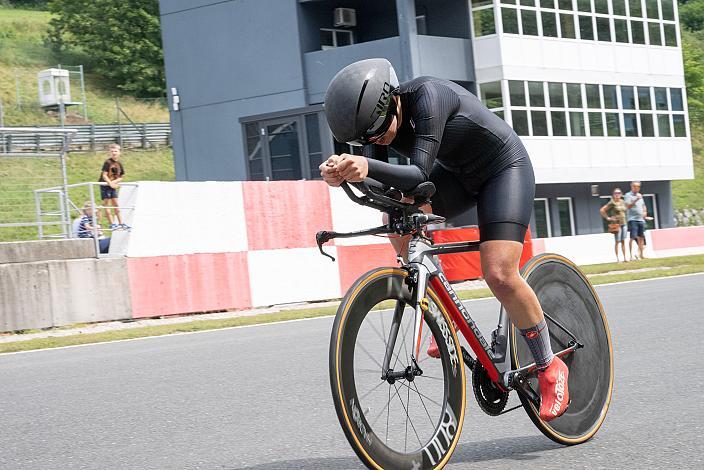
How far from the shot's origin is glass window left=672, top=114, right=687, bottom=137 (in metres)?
42.5

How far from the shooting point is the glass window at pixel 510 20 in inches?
1404

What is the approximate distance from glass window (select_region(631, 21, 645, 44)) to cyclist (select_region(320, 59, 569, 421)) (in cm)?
3750

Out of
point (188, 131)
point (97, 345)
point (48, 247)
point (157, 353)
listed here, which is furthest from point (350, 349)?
point (188, 131)

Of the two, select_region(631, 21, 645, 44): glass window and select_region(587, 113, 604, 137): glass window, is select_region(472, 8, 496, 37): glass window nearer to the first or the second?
select_region(587, 113, 604, 137): glass window

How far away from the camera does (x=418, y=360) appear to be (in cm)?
469

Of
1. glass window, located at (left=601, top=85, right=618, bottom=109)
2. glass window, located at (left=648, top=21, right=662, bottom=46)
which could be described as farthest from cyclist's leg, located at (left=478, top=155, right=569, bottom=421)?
glass window, located at (left=648, top=21, right=662, bottom=46)

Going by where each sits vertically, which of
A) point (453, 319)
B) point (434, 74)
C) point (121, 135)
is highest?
point (121, 135)

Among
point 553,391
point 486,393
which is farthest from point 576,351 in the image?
point 486,393

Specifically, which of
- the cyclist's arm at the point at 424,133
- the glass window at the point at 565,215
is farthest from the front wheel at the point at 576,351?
the glass window at the point at 565,215

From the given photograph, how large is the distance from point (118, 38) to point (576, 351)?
68.8m

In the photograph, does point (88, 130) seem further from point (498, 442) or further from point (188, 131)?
point (498, 442)

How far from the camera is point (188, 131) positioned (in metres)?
38.3

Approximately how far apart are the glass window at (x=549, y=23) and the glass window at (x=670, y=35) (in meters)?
7.26

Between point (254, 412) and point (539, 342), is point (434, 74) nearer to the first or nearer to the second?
point (254, 412)
